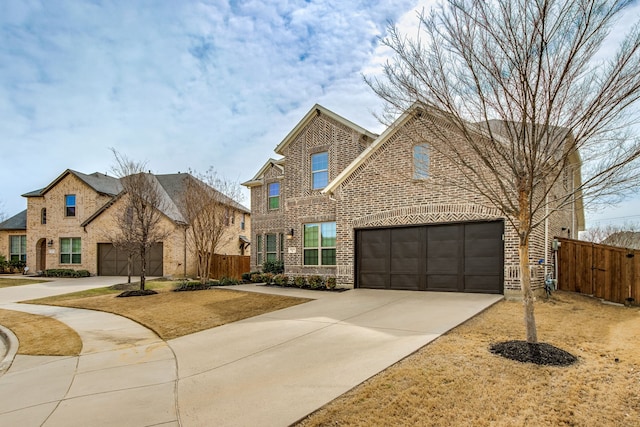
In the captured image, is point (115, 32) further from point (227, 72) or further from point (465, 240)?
Result: point (465, 240)

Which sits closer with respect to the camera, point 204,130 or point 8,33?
point 8,33

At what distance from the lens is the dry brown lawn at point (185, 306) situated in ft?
29.1

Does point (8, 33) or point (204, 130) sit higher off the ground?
point (8, 33)

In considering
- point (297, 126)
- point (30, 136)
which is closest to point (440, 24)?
point (297, 126)

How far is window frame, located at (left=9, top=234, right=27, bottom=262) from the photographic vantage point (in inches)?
1160

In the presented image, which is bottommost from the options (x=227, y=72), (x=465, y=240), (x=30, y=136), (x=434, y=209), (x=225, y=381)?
(x=225, y=381)

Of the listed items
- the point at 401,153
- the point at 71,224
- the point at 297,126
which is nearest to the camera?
the point at 401,153

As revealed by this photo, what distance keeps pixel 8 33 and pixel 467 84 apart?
13.6 metres

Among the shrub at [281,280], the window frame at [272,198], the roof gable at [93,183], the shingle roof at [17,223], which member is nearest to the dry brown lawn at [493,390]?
the shrub at [281,280]

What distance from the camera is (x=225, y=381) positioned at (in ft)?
16.1

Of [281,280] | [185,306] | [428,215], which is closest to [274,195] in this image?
[281,280]

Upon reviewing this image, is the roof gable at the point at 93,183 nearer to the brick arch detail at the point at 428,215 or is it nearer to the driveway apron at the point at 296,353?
the brick arch detail at the point at 428,215

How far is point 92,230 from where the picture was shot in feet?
83.7

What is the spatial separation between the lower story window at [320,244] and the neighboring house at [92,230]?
994 cm
